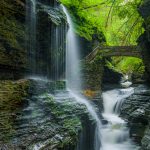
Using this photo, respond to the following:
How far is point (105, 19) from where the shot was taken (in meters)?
21.4

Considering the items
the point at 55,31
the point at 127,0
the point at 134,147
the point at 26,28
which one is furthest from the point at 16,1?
the point at 134,147

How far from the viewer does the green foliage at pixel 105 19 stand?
11484 mm

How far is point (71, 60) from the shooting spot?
18.6 m

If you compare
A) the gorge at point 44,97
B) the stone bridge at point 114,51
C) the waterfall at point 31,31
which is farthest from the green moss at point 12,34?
the stone bridge at point 114,51

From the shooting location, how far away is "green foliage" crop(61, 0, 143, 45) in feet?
37.7

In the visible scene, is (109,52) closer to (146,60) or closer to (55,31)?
(146,60)

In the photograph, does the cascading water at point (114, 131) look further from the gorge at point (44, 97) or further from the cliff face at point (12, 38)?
the cliff face at point (12, 38)

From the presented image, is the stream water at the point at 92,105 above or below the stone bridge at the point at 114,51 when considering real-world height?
below

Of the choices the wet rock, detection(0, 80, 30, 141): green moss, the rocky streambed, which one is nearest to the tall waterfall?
the rocky streambed

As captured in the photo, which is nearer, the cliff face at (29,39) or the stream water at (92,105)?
the cliff face at (29,39)

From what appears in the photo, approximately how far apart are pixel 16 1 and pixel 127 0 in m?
6.13

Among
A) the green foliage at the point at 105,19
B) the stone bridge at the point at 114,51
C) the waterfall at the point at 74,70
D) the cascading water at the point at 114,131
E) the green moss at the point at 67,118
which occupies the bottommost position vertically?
the cascading water at the point at 114,131

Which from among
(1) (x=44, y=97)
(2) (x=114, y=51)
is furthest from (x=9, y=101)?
(2) (x=114, y=51)

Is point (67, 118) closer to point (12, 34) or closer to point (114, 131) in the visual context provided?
point (12, 34)
